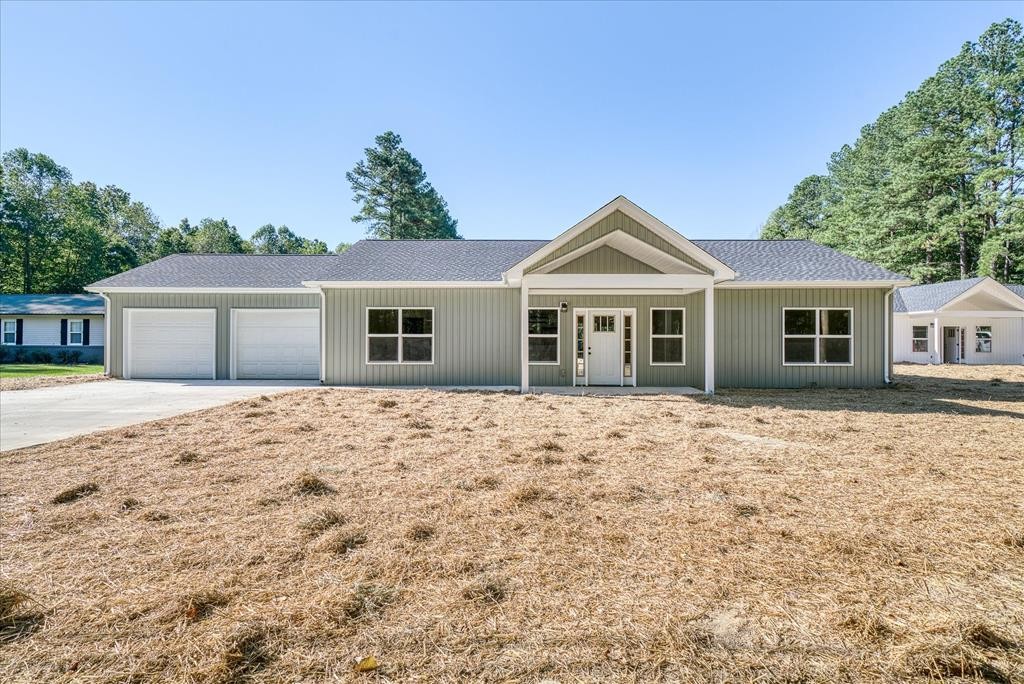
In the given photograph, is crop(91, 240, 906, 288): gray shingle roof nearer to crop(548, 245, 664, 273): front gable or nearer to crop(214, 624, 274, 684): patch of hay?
crop(548, 245, 664, 273): front gable

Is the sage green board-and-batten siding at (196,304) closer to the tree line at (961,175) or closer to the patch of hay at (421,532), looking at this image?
the patch of hay at (421,532)

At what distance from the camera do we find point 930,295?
924 inches

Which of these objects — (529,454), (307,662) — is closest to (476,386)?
(529,454)

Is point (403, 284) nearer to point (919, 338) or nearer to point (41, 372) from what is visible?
point (41, 372)

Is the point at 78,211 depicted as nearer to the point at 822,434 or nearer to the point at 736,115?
the point at 736,115

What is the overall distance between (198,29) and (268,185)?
87.5 ft

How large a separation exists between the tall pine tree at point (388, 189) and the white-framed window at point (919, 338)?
111 ft

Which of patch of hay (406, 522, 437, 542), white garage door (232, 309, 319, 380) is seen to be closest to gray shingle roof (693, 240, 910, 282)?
patch of hay (406, 522, 437, 542)

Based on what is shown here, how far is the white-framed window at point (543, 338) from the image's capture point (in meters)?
12.8

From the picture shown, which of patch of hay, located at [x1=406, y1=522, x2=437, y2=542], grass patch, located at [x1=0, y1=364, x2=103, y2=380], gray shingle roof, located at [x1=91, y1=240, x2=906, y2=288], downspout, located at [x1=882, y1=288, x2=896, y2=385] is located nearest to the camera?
patch of hay, located at [x1=406, y1=522, x2=437, y2=542]

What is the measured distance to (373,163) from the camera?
39.3 meters

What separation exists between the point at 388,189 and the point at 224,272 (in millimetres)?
25958

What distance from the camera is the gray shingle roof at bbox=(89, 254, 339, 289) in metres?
14.5

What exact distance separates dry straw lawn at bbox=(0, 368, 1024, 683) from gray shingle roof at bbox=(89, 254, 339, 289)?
390 inches
